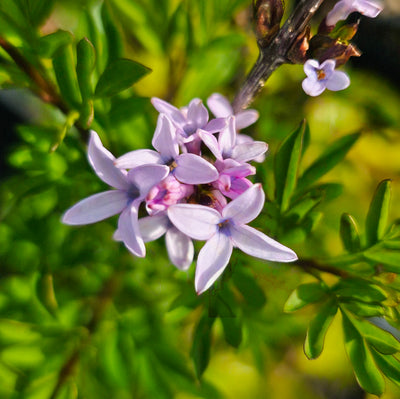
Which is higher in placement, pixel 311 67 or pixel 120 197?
pixel 311 67

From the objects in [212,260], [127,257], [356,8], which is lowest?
[127,257]

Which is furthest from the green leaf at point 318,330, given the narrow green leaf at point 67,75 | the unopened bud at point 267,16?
the narrow green leaf at point 67,75

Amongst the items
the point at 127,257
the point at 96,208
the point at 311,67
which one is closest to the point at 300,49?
the point at 311,67

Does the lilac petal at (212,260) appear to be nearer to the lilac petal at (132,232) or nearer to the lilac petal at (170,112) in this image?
the lilac petal at (132,232)

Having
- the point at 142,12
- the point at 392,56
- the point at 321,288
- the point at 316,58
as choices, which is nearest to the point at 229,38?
the point at 142,12

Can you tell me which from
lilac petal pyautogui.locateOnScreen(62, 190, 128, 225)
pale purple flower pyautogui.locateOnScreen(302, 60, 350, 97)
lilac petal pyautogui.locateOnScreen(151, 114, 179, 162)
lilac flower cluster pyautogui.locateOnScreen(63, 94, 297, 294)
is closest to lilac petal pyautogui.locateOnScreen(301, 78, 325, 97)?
pale purple flower pyautogui.locateOnScreen(302, 60, 350, 97)

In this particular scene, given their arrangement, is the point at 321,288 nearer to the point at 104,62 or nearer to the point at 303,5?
the point at 303,5

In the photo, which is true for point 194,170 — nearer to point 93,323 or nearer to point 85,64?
point 85,64

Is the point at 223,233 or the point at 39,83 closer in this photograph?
the point at 223,233
